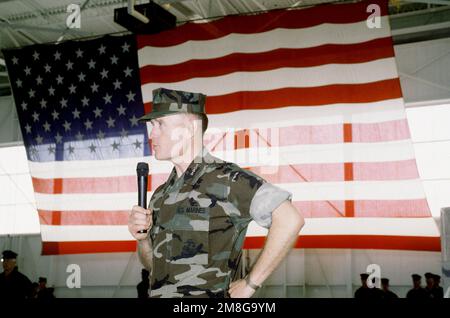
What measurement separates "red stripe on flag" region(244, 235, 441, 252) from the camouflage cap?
379cm

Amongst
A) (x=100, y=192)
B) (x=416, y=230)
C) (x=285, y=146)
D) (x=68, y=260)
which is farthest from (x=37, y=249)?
(x=416, y=230)

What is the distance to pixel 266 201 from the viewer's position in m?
1.61

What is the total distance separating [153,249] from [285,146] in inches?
161

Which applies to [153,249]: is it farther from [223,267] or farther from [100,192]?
[100,192]

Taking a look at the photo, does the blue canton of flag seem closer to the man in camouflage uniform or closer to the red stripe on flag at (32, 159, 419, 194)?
the red stripe on flag at (32, 159, 419, 194)

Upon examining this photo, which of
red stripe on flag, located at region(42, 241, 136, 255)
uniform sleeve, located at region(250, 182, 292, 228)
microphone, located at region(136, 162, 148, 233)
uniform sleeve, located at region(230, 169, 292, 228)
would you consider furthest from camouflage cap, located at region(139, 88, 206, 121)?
red stripe on flag, located at region(42, 241, 136, 255)

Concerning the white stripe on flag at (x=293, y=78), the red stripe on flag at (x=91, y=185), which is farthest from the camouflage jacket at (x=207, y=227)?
the red stripe on flag at (x=91, y=185)

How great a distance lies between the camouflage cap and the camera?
1.87m

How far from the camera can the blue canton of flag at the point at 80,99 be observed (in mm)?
6380

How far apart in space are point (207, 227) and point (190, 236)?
0.22 feet

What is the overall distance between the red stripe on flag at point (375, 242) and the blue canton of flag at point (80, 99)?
233cm

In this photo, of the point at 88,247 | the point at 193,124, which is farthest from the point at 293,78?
the point at 193,124

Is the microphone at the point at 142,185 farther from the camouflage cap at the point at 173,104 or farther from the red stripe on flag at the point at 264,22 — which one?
the red stripe on flag at the point at 264,22

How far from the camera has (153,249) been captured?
179 centimetres
